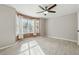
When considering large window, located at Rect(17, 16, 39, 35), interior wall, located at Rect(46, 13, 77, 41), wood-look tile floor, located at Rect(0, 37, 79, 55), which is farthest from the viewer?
large window, located at Rect(17, 16, 39, 35)

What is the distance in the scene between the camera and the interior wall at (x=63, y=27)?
6.72 metres

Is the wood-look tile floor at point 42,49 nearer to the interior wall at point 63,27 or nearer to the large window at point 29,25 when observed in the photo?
the interior wall at point 63,27

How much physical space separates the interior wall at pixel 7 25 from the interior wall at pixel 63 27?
461 centimetres

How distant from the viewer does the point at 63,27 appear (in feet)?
25.5

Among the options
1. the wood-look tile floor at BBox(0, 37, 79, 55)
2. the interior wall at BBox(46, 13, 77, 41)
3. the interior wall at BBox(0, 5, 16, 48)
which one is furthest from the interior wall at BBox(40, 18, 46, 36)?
the interior wall at BBox(0, 5, 16, 48)

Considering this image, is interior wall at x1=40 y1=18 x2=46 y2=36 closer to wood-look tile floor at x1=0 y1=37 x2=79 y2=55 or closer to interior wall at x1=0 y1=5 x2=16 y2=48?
wood-look tile floor at x1=0 y1=37 x2=79 y2=55

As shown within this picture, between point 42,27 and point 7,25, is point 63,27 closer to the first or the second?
point 42,27

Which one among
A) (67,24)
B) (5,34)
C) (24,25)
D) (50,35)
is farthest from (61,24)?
(5,34)

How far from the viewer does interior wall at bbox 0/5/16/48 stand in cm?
449

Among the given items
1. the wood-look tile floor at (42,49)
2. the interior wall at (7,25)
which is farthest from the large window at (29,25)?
the wood-look tile floor at (42,49)

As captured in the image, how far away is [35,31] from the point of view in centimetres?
953

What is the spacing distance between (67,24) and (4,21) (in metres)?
5.17

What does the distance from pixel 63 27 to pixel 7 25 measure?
506cm

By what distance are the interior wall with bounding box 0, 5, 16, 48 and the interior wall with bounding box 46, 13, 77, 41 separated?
4.61 metres
